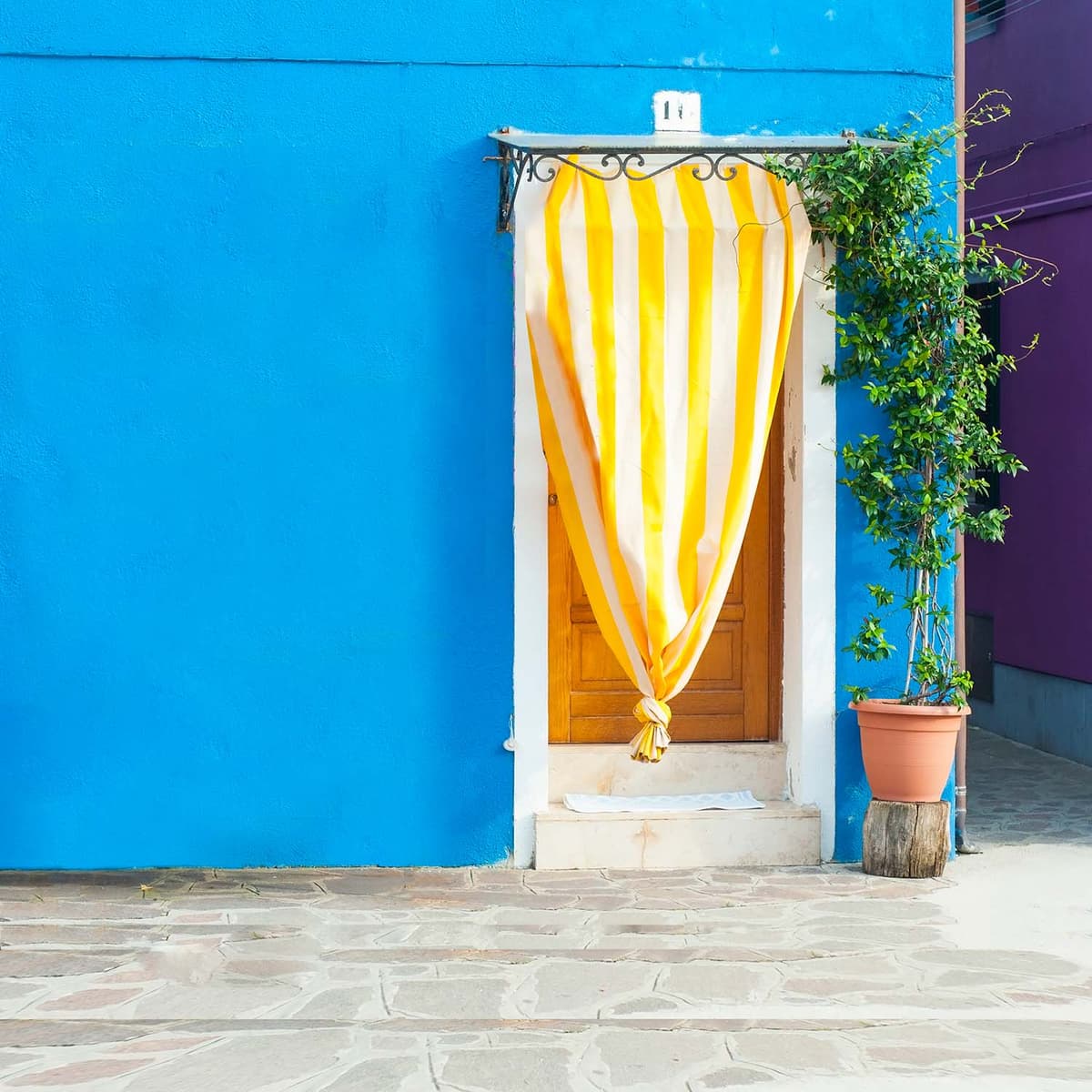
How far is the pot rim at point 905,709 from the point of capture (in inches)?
236

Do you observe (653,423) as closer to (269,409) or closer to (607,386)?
(607,386)

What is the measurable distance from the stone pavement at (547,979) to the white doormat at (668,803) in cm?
30

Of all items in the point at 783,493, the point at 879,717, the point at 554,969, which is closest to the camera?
the point at 554,969

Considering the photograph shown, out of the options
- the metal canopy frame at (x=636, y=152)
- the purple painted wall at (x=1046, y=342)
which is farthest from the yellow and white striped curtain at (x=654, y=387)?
the purple painted wall at (x=1046, y=342)

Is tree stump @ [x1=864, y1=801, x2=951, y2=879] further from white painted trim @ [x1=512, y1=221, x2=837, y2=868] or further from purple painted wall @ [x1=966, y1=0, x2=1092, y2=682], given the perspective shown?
purple painted wall @ [x1=966, y1=0, x2=1092, y2=682]

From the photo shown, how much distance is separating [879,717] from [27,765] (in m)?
3.61

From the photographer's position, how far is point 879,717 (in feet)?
19.9

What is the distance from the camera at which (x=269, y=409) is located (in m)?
6.19

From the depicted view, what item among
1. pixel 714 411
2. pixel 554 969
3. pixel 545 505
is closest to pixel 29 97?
pixel 545 505

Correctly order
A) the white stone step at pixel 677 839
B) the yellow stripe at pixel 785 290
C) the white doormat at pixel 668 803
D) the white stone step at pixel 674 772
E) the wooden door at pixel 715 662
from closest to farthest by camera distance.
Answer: the yellow stripe at pixel 785 290 → the white stone step at pixel 677 839 → the white doormat at pixel 668 803 → the white stone step at pixel 674 772 → the wooden door at pixel 715 662

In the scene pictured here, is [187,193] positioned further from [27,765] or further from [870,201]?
[870,201]

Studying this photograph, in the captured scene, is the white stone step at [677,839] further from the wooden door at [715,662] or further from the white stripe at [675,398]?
the white stripe at [675,398]

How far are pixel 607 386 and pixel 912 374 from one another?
1.35 metres

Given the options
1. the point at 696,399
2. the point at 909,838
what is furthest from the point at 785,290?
the point at 909,838
